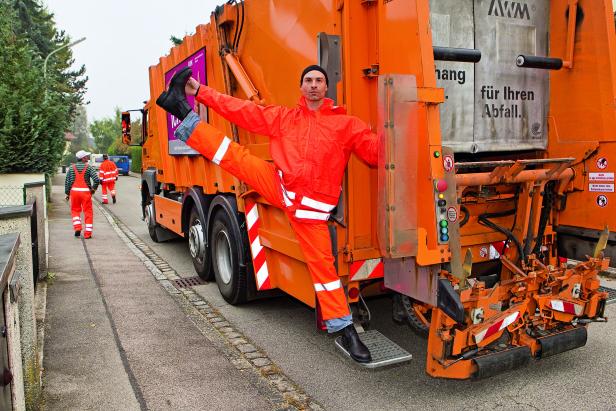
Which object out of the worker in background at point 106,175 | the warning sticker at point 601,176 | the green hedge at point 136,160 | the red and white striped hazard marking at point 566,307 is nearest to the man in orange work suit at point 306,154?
the red and white striped hazard marking at point 566,307

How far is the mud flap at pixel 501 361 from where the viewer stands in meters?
3.03

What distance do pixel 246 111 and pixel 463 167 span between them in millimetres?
1526

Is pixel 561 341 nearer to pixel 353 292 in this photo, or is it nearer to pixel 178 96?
pixel 353 292

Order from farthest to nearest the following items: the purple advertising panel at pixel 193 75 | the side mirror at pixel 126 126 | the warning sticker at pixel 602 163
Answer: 1. the side mirror at pixel 126 126
2. the purple advertising panel at pixel 193 75
3. the warning sticker at pixel 602 163

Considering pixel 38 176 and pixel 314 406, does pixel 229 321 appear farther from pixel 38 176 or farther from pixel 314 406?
pixel 38 176

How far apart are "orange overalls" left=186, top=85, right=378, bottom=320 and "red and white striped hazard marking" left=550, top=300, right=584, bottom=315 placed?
1.33 metres

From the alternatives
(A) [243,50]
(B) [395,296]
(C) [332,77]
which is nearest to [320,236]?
(B) [395,296]

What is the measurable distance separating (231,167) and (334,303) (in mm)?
1160

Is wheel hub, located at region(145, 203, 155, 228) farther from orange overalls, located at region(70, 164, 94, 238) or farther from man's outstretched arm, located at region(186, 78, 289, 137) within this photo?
man's outstretched arm, located at region(186, 78, 289, 137)

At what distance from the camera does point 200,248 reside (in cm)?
599

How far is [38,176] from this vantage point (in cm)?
882

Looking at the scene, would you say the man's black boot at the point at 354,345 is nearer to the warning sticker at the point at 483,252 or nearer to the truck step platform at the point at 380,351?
the truck step platform at the point at 380,351

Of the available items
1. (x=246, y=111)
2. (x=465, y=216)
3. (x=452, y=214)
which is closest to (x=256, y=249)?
(x=246, y=111)

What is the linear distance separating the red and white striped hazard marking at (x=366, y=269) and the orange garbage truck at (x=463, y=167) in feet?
0.04
